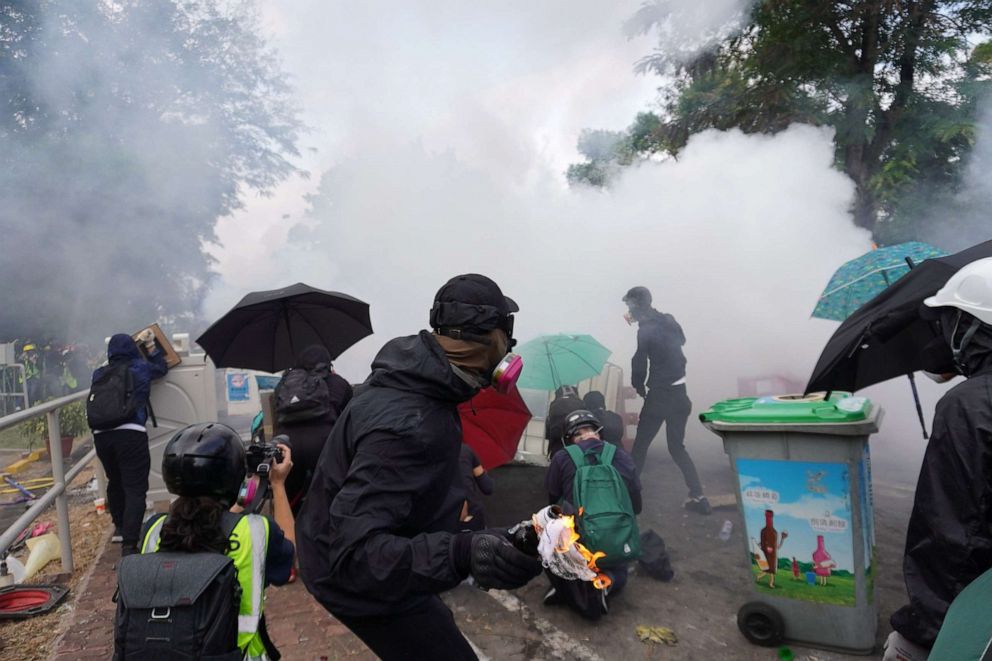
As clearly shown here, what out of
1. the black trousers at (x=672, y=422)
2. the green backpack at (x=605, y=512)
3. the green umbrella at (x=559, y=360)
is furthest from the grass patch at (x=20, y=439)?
the green backpack at (x=605, y=512)

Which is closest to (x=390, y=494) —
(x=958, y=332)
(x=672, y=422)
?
(x=958, y=332)

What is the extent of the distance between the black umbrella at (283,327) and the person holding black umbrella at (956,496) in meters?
3.69

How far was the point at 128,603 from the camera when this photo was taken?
152 centimetres

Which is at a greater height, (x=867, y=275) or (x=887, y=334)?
(x=867, y=275)

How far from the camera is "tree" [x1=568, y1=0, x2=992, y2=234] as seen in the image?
326 inches

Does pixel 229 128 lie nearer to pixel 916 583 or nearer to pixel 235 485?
pixel 235 485

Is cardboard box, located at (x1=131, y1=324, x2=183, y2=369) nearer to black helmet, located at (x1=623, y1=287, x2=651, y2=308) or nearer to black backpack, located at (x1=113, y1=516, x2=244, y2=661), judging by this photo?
black helmet, located at (x1=623, y1=287, x2=651, y2=308)

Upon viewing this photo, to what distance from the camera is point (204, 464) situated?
1.70 m

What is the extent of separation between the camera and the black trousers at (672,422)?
5336 mm

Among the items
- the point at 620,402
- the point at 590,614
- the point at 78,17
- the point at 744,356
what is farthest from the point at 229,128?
the point at 590,614

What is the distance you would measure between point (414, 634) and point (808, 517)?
1999 millimetres

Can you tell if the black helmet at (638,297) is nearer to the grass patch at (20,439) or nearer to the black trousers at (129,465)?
the black trousers at (129,465)

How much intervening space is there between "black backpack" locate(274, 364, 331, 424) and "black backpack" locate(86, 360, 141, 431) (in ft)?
4.23

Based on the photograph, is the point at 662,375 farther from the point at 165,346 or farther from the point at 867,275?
the point at 165,346
